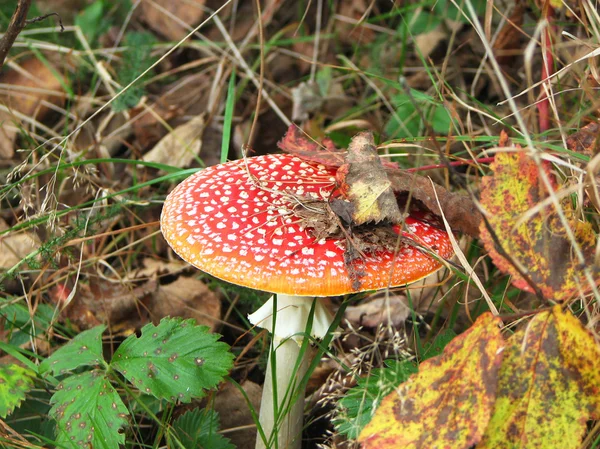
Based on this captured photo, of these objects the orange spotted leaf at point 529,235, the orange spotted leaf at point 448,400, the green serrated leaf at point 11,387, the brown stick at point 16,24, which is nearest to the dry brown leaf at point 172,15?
the brown stick at point 16,24

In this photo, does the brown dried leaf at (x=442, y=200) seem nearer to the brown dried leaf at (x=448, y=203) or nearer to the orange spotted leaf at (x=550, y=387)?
the brown dried leaf at (x=448, y=203)

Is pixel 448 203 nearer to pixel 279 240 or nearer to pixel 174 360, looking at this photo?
pixel 279 240

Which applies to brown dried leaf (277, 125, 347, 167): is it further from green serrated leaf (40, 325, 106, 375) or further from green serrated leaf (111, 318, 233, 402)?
green serrated leaf (40, 325, 106, 375)

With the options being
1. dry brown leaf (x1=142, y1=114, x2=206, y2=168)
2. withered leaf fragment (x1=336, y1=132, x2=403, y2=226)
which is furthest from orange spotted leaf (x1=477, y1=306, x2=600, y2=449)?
dry brown leaf (x1=142, y1=114, x2=206, y2=168)

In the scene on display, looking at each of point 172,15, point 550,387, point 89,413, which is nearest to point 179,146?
point 172,15

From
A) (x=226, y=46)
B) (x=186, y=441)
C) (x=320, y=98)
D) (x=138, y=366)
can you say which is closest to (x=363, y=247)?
(x=138, y=366)
